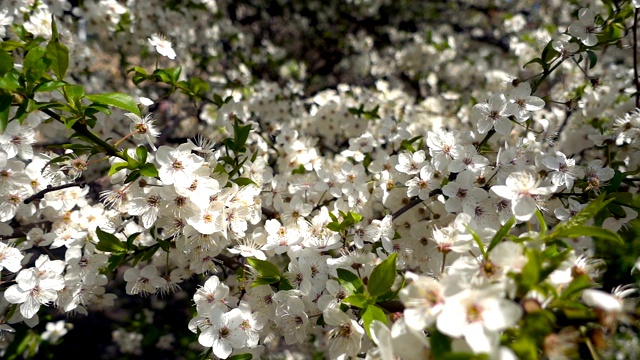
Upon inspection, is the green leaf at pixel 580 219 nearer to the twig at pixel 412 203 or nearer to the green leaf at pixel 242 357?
the twig at pixel 412 203

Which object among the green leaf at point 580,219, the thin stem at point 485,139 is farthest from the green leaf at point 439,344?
the thin stem at point 485,139

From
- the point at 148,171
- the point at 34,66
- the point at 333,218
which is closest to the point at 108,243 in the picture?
the point at 148,171

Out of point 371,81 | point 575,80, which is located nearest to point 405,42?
point 371,81

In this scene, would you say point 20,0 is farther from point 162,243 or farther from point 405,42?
point 405,42

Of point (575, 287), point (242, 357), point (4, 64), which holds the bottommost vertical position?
point (242, 357)

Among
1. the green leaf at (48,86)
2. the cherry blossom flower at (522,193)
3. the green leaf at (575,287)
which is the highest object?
the green leaf at (575,287)

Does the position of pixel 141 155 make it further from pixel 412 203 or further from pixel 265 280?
pixel 412 203

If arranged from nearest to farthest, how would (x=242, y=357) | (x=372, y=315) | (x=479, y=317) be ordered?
(x=479, y=317) < (x=372, y=315) < (x=242, y=357)
